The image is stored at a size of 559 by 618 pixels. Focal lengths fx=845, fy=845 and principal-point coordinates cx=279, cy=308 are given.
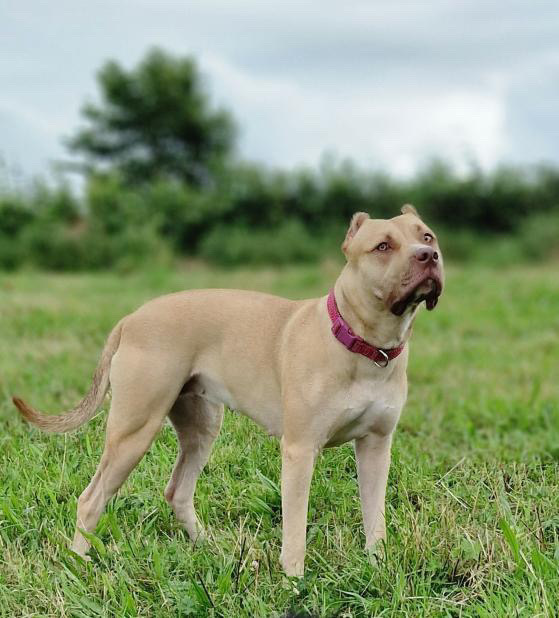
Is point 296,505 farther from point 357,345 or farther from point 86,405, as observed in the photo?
point 86,405

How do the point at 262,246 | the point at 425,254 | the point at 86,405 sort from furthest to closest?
1. the point at 262,246
2. the point at 86,405
3. the point at 425,254

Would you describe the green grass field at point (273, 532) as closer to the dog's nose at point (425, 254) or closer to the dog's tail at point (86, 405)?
the dog's tail at point (86, 405)

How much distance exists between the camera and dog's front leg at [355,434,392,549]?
4066 mm

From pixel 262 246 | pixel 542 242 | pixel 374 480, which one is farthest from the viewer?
pixel 262 246

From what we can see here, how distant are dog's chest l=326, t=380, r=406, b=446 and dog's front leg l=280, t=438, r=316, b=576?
0.59 feet

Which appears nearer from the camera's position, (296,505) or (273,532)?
(296,505)

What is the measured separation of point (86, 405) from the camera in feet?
15.0

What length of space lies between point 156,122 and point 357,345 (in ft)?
94.4

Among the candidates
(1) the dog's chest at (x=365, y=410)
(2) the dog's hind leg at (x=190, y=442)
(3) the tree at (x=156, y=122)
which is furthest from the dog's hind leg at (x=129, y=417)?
(3) the tree at (x=156, y=122)

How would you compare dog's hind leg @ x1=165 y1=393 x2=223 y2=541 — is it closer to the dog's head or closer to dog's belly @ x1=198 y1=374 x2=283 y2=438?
dog's belly @ x1=198 y1=374 x2=283 y2=438

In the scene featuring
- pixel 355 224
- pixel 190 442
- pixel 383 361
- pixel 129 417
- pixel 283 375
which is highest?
pixel 355 224

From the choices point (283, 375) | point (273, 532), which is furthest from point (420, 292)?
point (273, 532)

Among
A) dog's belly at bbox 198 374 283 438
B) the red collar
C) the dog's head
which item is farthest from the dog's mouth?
dog's belly at bbox 198 374 283 438

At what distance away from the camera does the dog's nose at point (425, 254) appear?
3508mm
